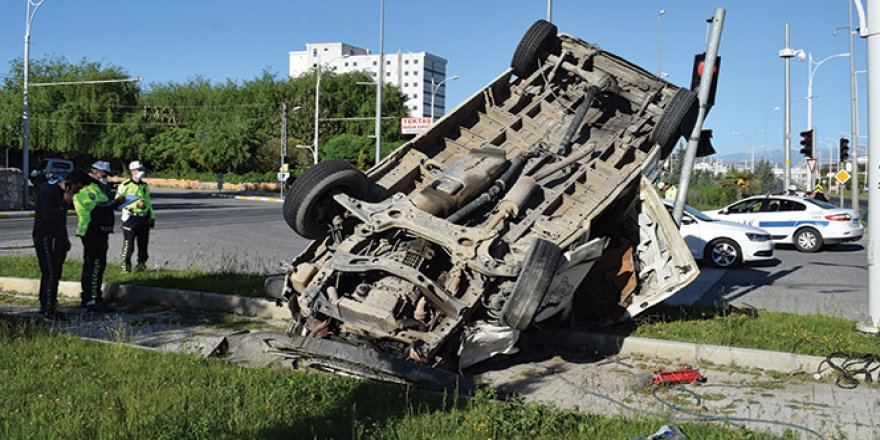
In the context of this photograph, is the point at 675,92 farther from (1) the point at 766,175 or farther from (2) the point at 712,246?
(1) the point at 766,175

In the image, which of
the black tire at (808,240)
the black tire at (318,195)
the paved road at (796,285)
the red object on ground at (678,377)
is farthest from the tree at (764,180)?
the black tire at (318,195)

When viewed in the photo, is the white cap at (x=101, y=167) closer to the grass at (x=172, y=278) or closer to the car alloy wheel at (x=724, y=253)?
the grass at (x=172, y=278)

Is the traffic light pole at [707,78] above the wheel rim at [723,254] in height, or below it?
above

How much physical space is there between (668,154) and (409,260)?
3972 mm

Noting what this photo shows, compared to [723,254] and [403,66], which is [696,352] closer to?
[723,254]

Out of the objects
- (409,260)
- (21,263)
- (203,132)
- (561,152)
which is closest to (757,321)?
(561,152)

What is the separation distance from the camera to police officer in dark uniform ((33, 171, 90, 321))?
8.19 m

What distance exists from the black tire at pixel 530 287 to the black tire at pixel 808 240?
1373 centimetres

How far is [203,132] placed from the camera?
63.0 meters

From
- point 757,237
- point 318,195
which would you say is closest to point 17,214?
point 318,195

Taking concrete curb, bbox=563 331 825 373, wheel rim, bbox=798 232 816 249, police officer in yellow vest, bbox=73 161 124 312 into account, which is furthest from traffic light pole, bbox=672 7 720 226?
wheel rim, bbox=798 232 816 249

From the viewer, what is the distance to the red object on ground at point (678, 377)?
6341 mm

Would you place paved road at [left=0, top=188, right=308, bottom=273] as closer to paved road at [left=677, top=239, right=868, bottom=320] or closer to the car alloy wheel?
paved road at [left=677, top=239, right=868, bottom=320]

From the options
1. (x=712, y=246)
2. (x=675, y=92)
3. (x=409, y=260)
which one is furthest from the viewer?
(x=712, y=246)
